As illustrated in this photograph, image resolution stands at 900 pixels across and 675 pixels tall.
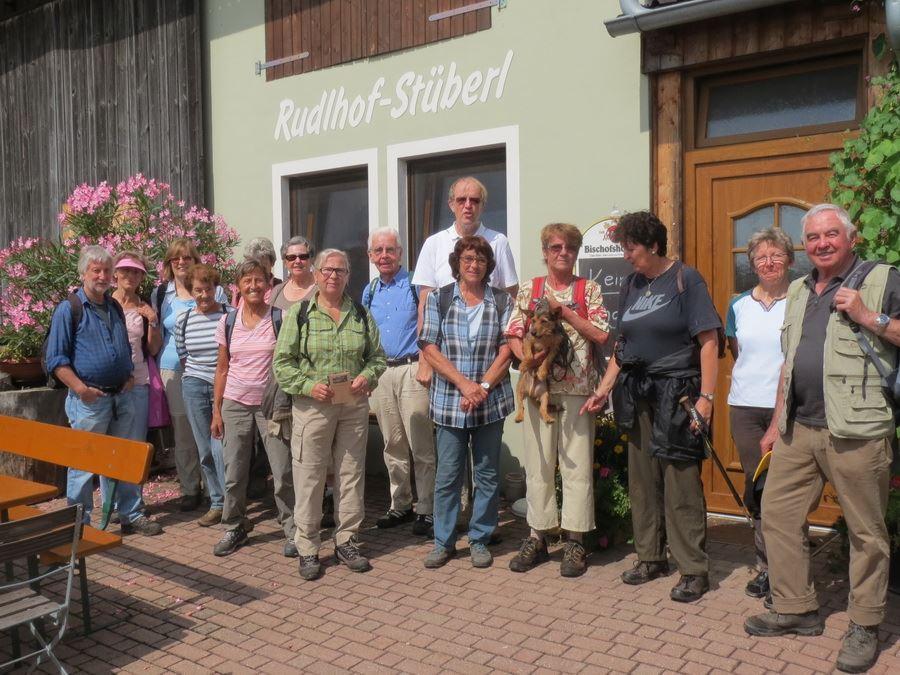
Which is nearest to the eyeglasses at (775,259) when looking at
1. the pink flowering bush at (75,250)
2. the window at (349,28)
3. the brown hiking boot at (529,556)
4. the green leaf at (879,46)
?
the green leaf at (879,46)

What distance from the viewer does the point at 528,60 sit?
21.4 feet

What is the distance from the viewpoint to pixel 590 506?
4.94 metres

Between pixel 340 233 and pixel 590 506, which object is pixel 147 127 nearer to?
pixel 340 233

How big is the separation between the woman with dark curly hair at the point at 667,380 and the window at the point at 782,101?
170 centimetres

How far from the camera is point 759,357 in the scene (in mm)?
4418

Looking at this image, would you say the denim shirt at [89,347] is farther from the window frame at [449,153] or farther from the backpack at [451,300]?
the window frame at [449,153]

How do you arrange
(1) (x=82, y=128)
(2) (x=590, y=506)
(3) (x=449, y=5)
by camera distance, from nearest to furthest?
(2) (x=590, y=506) → (3) (x=449, y=5) → (1) (x=82, y=128)

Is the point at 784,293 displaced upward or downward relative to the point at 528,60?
downward

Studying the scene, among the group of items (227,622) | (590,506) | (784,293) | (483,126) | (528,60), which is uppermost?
(528,60)

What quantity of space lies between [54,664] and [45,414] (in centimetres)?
396

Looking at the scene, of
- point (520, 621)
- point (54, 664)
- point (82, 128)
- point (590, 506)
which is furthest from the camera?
point (82, 128)

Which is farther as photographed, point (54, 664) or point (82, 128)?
point (82, 128)

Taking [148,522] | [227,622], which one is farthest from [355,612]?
[148,522]

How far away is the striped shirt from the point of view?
5.94 meters
